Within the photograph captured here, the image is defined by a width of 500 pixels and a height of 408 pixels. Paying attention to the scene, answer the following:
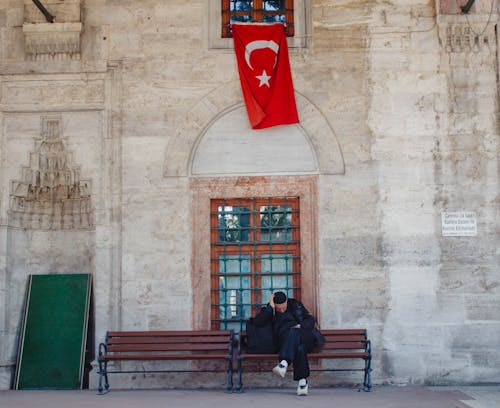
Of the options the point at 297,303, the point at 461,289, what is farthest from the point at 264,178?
the point at 461,289

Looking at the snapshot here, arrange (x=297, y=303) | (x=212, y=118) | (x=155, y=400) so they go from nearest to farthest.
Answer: (x=155, y=400) → (x=297, y=303) → (x=212, y=118)

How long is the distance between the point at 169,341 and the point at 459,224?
4493mm

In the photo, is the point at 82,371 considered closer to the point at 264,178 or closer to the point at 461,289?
the point at 264,178

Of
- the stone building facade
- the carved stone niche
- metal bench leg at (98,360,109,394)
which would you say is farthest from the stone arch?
metal bench leg at (98,360,109,394)

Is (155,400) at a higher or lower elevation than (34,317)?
lower

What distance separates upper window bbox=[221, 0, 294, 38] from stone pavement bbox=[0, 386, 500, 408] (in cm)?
541

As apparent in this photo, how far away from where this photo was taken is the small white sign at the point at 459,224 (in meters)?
11.4

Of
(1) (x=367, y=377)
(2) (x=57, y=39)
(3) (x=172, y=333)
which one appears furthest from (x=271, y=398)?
(2) (x=57, y=39)

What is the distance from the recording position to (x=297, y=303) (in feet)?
36.1

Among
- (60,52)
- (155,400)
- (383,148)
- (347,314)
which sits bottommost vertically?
(155,400)

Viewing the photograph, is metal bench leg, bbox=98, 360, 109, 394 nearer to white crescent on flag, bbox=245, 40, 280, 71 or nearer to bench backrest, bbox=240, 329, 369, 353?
bench backrest, bbox=240, 329, 369, 353

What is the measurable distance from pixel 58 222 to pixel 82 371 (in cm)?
233

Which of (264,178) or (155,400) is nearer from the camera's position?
(155,400)

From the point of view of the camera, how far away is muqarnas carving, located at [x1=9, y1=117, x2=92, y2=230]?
1177 centimetres
